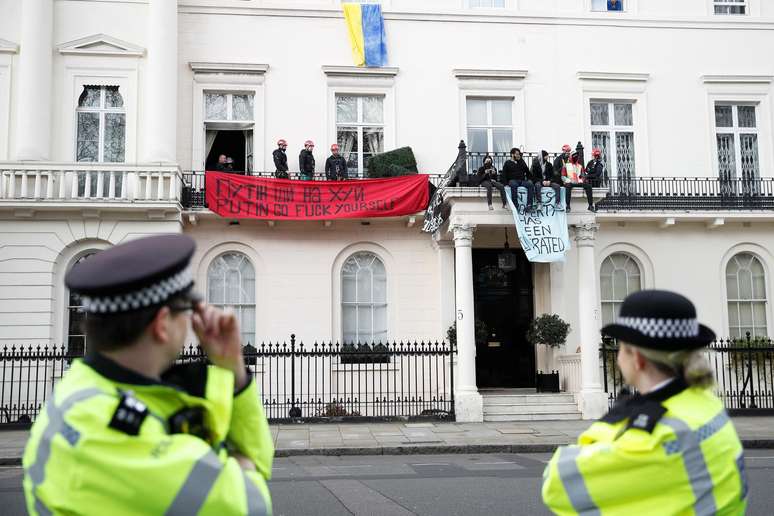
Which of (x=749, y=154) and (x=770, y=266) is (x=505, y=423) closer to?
(x=770, y=266)

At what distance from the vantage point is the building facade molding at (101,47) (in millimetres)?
20938

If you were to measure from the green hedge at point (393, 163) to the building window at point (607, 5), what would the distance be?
279 inches

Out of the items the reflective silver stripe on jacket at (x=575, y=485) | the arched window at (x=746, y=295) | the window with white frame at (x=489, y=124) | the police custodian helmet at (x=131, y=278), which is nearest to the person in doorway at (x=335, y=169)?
the window with white frame at (x=489, y=124)

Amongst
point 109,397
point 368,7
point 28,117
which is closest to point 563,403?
point 368,7

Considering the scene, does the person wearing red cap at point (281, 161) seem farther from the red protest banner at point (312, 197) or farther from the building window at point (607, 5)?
the building window at point (607, 5)

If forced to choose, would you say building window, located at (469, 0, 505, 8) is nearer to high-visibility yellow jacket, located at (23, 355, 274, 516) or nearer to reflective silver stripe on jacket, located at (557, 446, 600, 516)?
reflective silver stripe on jacket, located at (557, 446, 600, 516)

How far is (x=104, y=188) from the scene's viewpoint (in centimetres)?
1988

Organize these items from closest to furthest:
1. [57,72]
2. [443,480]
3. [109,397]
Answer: [109,397] → [443,480] → [57,72]

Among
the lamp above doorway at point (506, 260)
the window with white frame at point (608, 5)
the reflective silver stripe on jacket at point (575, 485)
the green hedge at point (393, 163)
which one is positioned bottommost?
the reflective silver stripe on jacket at point (575, 485)

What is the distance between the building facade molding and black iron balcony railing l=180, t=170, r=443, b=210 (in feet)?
11.5

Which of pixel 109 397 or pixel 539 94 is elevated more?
pixel 539 94

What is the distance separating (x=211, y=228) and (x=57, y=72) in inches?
222

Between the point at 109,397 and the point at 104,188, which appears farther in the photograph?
the point at 104,188

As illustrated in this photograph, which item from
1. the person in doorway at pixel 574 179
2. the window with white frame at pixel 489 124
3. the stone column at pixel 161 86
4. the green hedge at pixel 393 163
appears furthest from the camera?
the window with white frame at pixel 489 124
